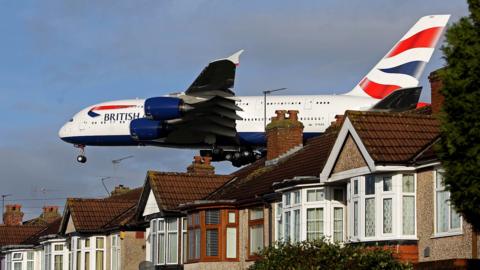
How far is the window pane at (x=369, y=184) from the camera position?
2978 centimetres

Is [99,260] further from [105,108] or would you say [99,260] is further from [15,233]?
[105,108]

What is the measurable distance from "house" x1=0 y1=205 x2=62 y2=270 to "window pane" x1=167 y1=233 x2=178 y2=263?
12248 mm

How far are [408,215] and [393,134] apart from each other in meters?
2.05

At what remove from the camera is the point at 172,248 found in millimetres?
43094

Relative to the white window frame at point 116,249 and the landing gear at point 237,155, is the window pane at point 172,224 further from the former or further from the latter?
the landing gear at point 237,155

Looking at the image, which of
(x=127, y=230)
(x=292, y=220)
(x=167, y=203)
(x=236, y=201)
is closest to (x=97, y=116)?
(x=127, y=230)

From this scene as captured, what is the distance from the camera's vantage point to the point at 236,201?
38.9 m

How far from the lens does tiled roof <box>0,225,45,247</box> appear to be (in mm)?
66762

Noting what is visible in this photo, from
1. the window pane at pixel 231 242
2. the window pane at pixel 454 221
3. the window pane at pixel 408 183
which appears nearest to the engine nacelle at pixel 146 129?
the window pane at pixel 231 242

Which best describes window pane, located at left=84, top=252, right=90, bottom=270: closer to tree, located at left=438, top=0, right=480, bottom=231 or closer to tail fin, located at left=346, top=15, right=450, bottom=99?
tail fin, located at left=346, top=15, right=450, bottom=99

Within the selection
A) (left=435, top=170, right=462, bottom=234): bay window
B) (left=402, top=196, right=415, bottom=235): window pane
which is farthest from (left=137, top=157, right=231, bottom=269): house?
(left=435, top=170, right=462, bottom=234): bay window

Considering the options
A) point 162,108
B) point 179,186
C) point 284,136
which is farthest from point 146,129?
point 284,136

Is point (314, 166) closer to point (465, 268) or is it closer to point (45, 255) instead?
point (465, 268)

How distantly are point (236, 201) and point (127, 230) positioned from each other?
10.1 metres
